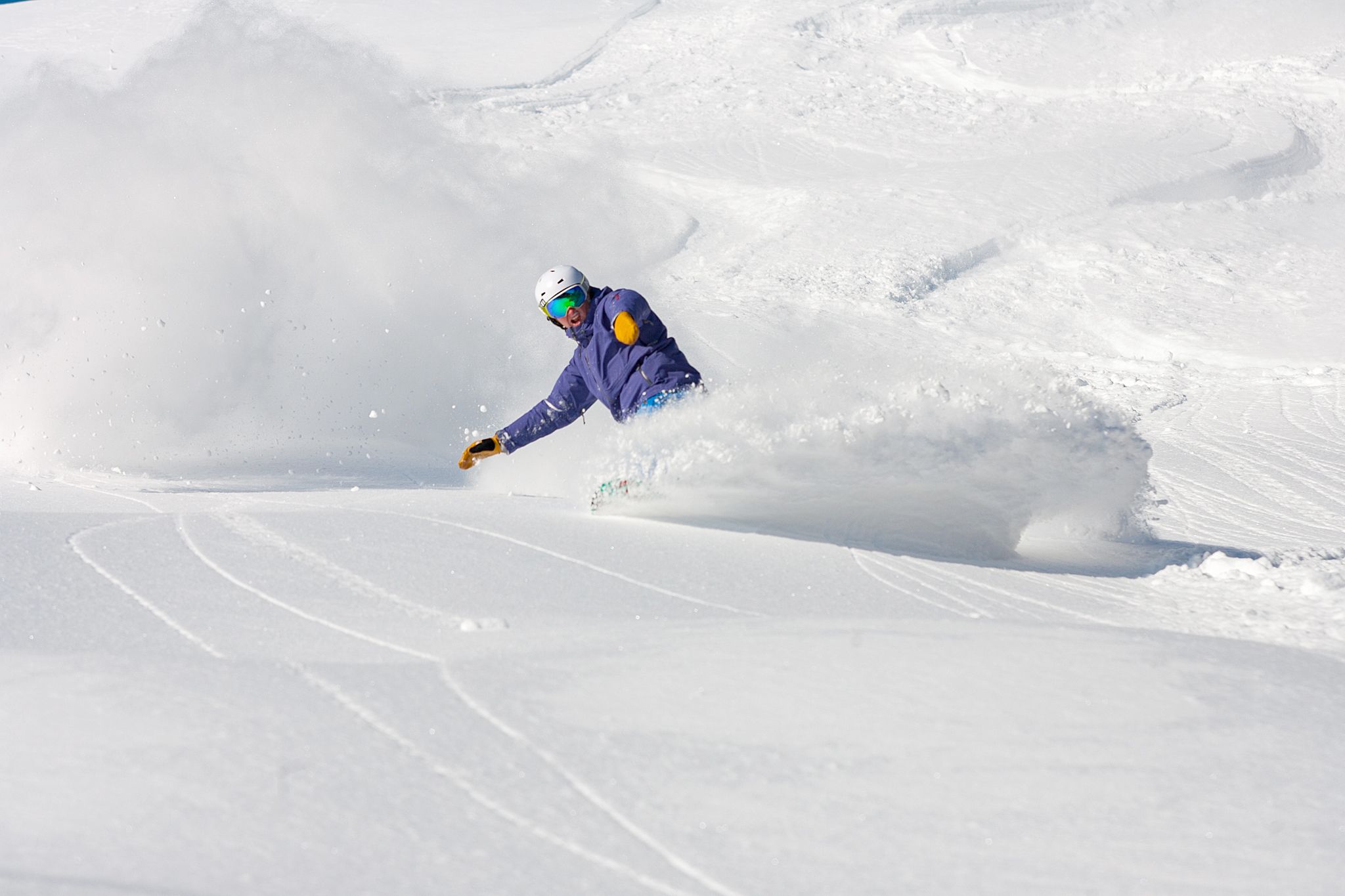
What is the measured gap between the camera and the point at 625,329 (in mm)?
6102

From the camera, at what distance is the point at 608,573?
13.3 ft

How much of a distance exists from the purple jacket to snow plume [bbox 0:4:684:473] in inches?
115

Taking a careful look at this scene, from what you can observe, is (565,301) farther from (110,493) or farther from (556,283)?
(110,493)

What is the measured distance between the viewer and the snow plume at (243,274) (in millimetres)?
9258

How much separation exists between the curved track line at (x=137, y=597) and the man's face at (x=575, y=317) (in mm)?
2596

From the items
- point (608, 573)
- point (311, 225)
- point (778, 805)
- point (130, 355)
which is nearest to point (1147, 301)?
point (311, 225)

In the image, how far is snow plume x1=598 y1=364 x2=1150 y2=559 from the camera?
5.43 metres

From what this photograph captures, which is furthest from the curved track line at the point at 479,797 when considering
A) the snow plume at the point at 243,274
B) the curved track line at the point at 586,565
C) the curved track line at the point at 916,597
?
the snow plume at the point at 243,274

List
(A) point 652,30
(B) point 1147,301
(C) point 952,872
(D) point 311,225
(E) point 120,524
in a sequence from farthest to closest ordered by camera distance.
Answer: (A) point 652,30
(B) point 1147,301
(D) point 311,225
(E) point 120,524
(C) point 952,872

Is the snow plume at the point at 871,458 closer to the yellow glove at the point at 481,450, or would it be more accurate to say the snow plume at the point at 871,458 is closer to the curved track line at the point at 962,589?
the curved track line at the point at 962,589

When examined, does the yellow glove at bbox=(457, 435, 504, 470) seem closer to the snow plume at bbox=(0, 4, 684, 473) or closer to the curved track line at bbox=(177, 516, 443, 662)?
the curved track line at bbox=(177, 516, 443, 662)

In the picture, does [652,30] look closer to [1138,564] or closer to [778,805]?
[1138,564]

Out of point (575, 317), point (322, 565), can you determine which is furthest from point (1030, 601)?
point (575, 317)

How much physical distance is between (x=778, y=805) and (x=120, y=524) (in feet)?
11.1
